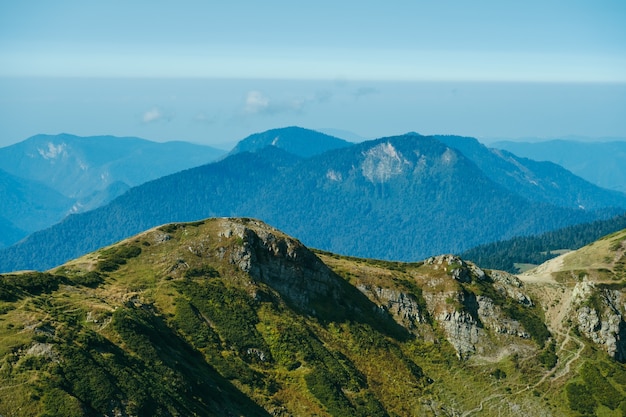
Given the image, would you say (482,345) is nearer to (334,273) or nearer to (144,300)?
(334,273)

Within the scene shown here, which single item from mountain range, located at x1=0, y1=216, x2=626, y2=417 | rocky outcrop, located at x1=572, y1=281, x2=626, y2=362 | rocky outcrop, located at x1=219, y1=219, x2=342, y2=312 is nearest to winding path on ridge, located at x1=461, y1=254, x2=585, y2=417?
mountain range, located at x1=0, y1=216, x2=626, y2=417

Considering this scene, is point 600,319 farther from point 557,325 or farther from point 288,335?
point 288,335

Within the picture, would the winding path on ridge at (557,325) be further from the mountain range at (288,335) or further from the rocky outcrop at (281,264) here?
the rocky outcrop at (281,264)

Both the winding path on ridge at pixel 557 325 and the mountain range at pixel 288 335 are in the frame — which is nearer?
the mountain range at pixel 288 335

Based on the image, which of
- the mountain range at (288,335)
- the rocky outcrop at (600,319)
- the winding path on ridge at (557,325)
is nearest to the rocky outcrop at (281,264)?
the mountain range at (288,335)

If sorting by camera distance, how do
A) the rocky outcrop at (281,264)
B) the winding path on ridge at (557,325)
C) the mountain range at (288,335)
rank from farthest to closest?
the rocky outcrop at (281,264), the winding path on ridge at (557,325), the mountain range at (288,335)

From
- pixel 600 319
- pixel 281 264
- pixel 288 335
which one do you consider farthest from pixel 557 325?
pixel 288 335

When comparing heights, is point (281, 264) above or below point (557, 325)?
above

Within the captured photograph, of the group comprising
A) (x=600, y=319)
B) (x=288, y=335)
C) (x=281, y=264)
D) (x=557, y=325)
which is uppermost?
(x=281, y=264)

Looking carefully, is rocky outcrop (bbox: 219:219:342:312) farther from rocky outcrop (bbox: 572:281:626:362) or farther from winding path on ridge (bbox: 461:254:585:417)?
rocky outcrop (bbox: 572:281:626:362)
